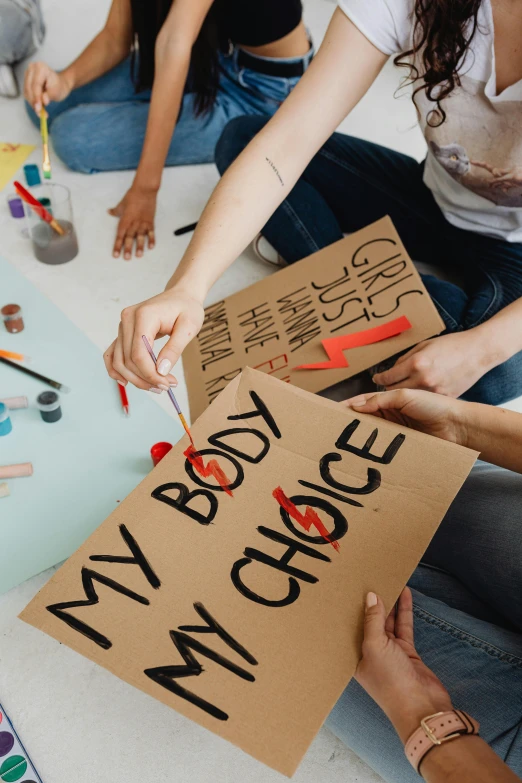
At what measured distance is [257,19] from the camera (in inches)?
64.2

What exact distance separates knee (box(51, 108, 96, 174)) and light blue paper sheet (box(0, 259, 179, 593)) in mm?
696

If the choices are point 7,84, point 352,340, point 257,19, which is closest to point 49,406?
point 352,340

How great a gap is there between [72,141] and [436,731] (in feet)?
5.60

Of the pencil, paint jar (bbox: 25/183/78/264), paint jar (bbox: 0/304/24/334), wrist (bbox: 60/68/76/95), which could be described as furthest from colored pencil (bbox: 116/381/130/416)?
wrist (bbox: 60/68/76/95)

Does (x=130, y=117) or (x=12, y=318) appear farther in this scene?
(x=130, y=117)

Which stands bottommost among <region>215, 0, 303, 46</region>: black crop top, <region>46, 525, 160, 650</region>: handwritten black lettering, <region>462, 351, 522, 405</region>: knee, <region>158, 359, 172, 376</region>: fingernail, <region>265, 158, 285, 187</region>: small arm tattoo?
<region>462, 351, 522, 405</region>: knee

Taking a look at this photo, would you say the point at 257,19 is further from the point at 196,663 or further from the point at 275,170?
the point at 196,663

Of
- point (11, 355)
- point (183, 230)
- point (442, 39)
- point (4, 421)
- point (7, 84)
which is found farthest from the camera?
point (7, 84)

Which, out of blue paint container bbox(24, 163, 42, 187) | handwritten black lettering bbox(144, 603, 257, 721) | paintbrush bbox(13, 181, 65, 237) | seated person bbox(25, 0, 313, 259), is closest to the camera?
handwritten black lettering bbox(144, 603, 257, 721)

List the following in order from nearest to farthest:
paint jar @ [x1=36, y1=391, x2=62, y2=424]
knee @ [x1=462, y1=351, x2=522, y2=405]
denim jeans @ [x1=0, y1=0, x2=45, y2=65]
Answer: paint jar @ [x1=36, y1=391, x2=62, y2=424]
knee @ [x1=462, y1=351, x2=522, y2=405]
denim jeans @ [x1=0, y1=0, x2=45, y2=65]

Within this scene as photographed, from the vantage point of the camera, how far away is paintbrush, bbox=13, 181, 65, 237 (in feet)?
4.47

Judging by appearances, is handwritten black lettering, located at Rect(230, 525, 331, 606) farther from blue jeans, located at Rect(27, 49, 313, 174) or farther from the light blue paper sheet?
blue jeans, located at Rect(27, 49, 313, 174)

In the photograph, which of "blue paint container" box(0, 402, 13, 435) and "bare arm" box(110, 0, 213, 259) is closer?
"blue paint container" box(0, 402, 13, 435)

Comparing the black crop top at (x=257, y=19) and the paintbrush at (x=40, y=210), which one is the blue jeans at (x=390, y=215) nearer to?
the black crop top at (x=257, y=19)
